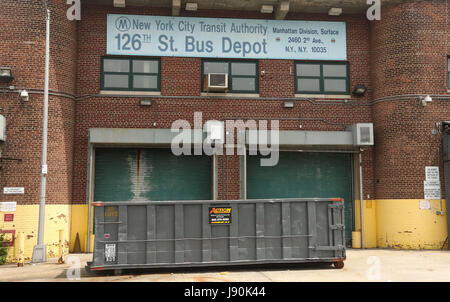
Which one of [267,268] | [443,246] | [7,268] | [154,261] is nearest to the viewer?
[154,261]

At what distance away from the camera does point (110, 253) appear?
11.9m

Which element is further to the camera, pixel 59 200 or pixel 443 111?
pixel 443 111

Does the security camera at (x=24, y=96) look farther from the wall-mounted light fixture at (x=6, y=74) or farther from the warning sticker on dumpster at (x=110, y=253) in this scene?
the warning sticker on dumpster at (x=110, y=253)

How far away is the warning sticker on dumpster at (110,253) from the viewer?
11.9 metres

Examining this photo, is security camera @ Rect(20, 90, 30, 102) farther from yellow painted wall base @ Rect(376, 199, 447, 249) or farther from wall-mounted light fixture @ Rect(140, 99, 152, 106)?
yellow painted wall base @ Rect(376, 199, 447, 249)

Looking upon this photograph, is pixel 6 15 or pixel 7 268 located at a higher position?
pixel 6 15

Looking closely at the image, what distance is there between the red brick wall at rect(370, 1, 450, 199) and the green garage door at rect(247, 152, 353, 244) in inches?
54.1

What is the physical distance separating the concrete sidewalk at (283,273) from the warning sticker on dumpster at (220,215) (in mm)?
1333

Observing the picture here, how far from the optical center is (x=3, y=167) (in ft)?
51.3

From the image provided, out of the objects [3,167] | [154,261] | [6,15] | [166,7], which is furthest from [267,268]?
[6,15]

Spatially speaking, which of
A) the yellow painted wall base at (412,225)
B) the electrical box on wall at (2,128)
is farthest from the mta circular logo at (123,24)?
the yellow painted wall base at (412,225)

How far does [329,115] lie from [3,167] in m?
12.3

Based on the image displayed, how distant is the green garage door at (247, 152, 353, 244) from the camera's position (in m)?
18.6

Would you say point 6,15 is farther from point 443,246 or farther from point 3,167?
point 443,246
